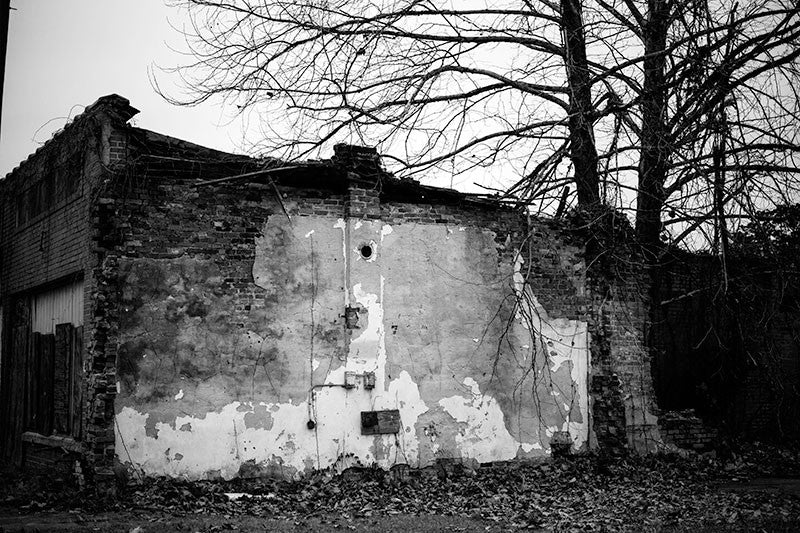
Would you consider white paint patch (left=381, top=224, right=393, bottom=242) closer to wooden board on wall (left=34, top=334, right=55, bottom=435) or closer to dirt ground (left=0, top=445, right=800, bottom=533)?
dirt ground (left=0, top=445, right=800, bottom=533)

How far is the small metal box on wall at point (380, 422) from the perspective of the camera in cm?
1061

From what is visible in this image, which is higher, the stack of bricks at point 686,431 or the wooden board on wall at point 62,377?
the wooden board on wall at point 62,377

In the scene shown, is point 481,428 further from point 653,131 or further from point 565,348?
point 653,131

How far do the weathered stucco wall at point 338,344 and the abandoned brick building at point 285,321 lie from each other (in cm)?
2

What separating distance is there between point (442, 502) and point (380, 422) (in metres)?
1.76

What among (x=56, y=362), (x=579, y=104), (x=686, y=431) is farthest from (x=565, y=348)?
(x=56, y=362)

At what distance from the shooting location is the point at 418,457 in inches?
430

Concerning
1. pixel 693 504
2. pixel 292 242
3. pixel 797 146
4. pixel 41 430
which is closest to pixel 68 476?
pixel 41 430

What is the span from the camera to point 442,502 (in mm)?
9250

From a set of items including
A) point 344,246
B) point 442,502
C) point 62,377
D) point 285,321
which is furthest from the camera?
point 62,377

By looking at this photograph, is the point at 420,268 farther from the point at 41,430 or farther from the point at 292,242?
the point at 41,430

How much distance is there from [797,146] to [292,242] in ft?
22.1

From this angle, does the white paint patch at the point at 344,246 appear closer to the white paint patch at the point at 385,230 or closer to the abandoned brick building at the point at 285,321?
the abandoned brick building at the point at 285,321

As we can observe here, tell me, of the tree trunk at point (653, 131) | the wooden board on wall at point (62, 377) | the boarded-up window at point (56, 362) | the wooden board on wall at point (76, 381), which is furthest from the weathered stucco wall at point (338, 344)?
the wooden board on wall at point (62, 377)
